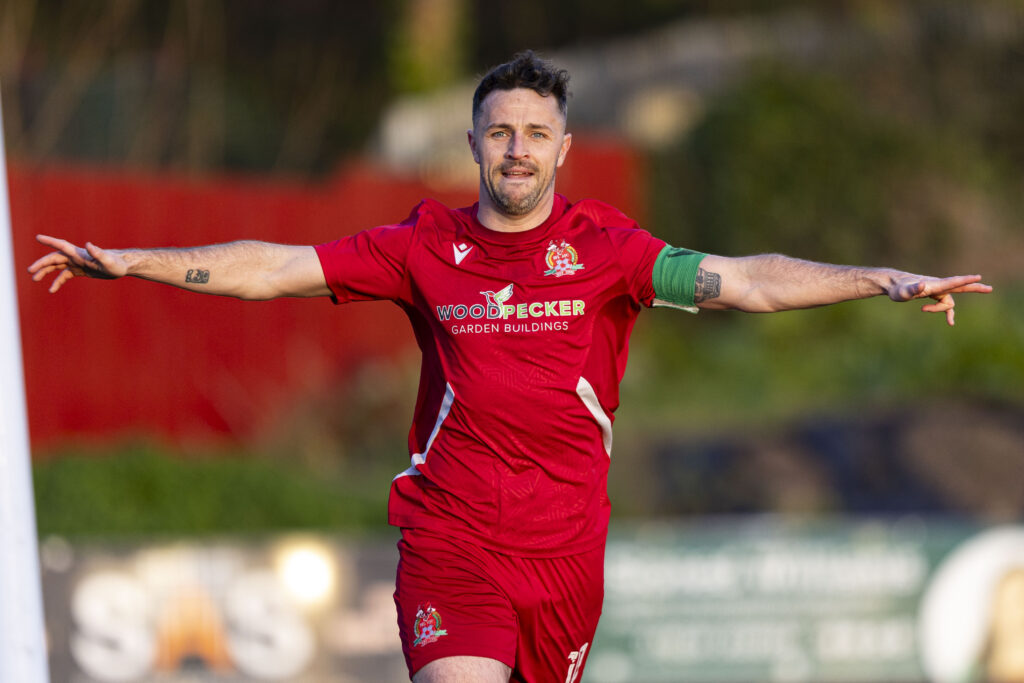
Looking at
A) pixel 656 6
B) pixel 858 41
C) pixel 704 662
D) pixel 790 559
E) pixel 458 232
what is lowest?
pixel 704 662

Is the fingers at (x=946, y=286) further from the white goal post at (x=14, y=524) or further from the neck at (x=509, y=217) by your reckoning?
the white goal post at (x=14, y=524)

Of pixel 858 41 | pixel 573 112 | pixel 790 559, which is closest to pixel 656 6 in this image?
pixel 573 112

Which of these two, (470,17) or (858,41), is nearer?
(858,41)

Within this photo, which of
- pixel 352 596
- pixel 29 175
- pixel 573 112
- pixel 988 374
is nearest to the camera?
pixel 352 596

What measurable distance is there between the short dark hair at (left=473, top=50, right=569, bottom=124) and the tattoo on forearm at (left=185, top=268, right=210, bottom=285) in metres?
1.12

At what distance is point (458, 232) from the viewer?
5.16 metres

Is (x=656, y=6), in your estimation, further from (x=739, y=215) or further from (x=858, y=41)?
(x=739, y=215)

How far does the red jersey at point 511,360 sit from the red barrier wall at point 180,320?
27.3 feet

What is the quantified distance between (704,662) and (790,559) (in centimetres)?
98

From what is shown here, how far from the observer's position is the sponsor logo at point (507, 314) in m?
4.93

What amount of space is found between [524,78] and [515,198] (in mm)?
430

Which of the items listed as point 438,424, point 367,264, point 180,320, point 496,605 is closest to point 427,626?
point 496,605

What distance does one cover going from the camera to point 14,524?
411cm

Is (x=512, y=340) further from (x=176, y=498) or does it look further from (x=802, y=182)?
(x=802, y=182)
